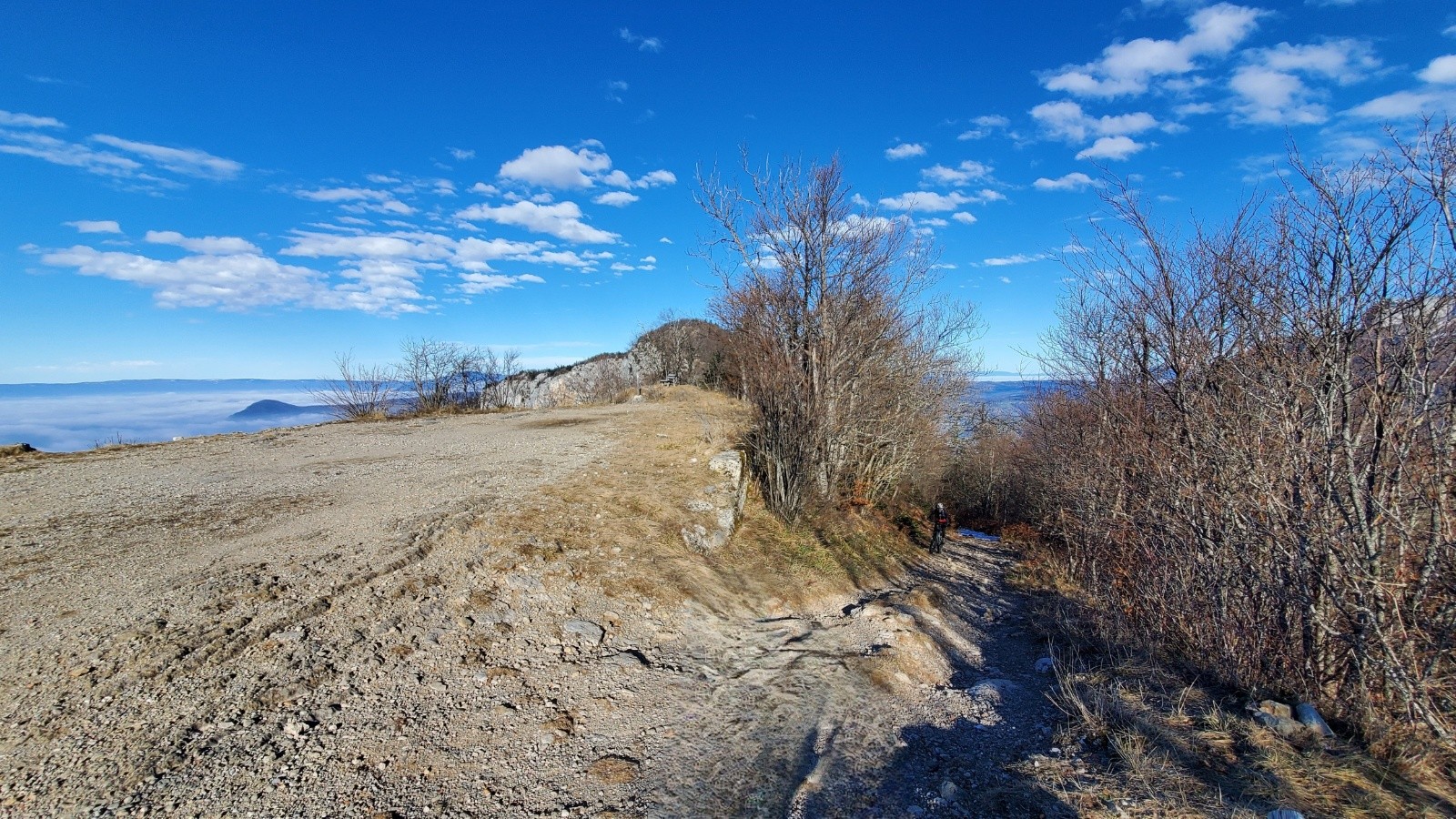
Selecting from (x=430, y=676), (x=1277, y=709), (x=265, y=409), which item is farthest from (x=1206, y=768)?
(x=265, y=409)

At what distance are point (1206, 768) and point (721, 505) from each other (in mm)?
5947

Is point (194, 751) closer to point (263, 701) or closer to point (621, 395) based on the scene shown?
point (263, 701)

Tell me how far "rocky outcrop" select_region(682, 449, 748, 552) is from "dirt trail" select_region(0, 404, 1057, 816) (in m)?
1.31

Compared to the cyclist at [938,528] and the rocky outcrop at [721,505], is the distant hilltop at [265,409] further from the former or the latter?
the cyclist at [938,528]

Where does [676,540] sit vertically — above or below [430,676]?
above

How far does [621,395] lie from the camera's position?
85.8ft

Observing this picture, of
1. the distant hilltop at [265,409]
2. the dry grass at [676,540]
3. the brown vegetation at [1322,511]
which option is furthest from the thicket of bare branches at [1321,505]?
the distant hilltop at [265,409]

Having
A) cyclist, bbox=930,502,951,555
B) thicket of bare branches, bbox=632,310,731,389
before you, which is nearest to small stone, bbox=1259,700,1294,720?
cyclist, bbox=930,502,951,555

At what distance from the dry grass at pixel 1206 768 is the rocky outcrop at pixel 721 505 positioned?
4.35 metres

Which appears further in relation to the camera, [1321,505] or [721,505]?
[721,505]

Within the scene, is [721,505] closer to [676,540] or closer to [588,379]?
[676,540]

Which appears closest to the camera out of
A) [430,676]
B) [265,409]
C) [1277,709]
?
[1277,709]

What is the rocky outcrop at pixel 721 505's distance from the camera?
7.46 m

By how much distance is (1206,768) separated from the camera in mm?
3229
